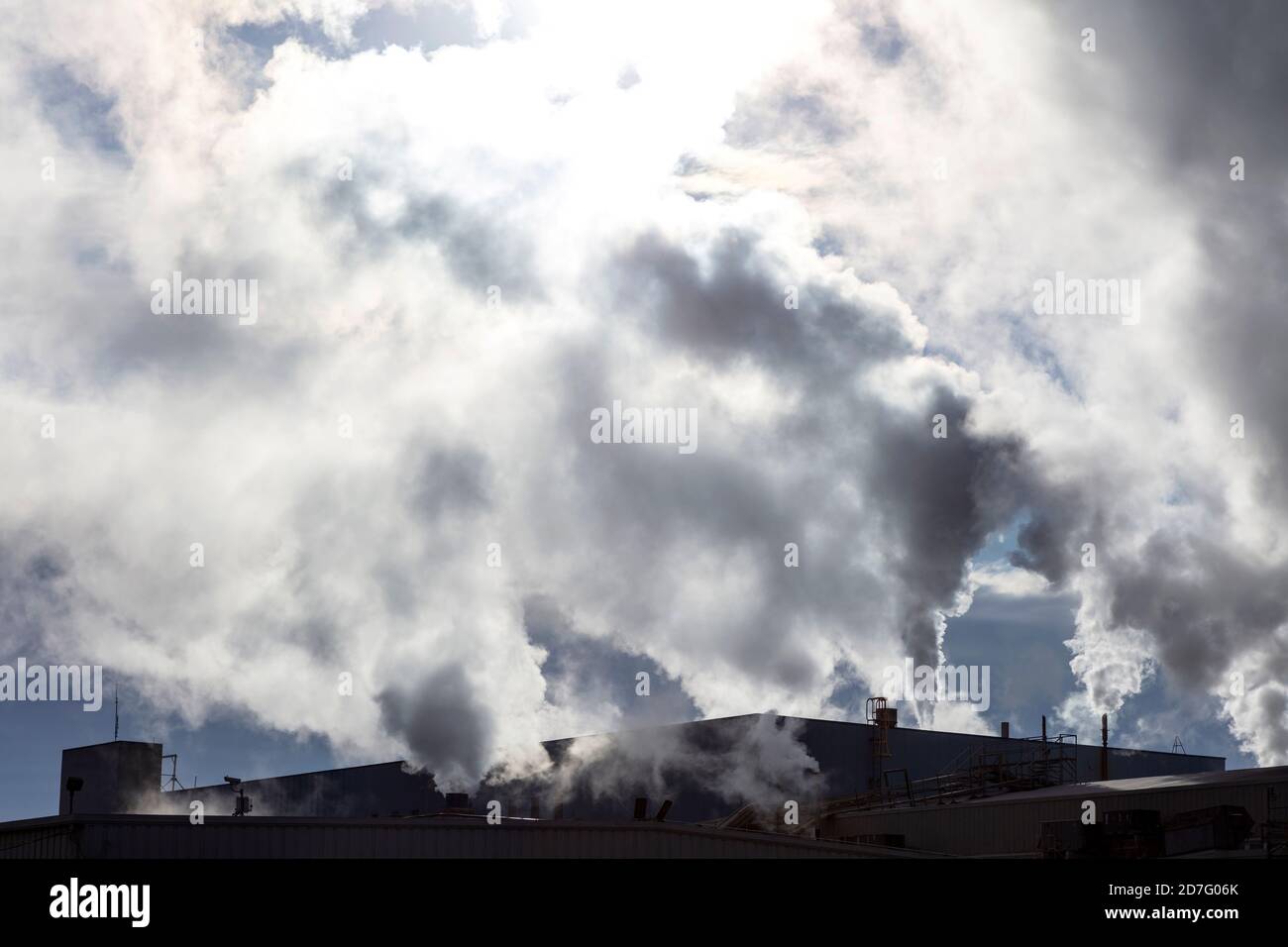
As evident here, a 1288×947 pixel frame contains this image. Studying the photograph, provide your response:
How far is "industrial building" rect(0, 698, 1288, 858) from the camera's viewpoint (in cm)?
3053

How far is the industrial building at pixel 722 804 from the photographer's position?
30531 mm

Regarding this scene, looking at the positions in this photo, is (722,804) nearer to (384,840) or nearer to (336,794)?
(336,794)

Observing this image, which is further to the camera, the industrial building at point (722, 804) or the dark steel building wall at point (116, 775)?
the dark steel building wall at point (116, 775)

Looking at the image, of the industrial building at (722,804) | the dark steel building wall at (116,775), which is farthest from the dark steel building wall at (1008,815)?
the dark steel building wall at (116,775)

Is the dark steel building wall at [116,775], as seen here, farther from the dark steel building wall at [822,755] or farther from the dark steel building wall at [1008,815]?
the dark steel building wall at [1008,815]

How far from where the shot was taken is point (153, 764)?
54.4 metres

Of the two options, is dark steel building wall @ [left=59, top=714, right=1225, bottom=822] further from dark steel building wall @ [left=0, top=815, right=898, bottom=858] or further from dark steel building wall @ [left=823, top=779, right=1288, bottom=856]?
dark steel building wall @ [left=0, top=815, right=898, bottom=858]

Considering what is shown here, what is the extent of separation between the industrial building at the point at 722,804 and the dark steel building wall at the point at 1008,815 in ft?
0.19

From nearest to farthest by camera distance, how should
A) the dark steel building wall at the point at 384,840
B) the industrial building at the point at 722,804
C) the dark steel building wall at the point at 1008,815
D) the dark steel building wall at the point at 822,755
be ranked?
1. the dark steel building wall at the point at 384,840
2. the industrial building at the point at 722,804
3. the dark steel building wall at the point at 1008,815
4. the dark steel building wall at the point at 822,755

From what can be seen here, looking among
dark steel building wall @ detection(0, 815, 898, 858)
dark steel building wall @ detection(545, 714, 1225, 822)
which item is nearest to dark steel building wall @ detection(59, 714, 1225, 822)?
dark steel building wall @ detection(545, 714, 1225, 822)

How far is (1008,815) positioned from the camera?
1581 inches
